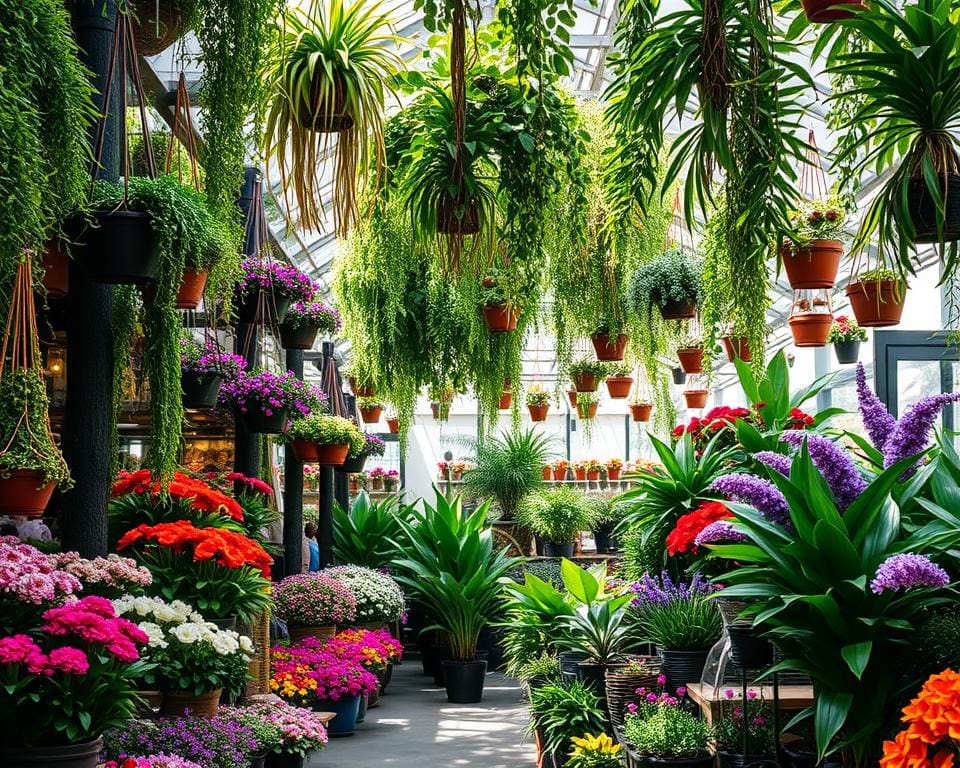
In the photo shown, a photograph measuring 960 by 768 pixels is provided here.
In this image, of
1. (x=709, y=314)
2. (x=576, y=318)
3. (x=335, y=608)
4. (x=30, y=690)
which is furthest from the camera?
(x=335, y=608)

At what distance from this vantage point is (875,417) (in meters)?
2.84

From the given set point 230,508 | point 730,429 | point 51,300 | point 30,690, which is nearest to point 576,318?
point 730,429

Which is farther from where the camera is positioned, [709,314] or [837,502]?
[709,314]

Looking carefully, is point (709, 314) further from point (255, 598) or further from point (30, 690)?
point (30, 690)

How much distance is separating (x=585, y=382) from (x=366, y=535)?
2553 mm

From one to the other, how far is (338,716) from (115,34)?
16.4ft

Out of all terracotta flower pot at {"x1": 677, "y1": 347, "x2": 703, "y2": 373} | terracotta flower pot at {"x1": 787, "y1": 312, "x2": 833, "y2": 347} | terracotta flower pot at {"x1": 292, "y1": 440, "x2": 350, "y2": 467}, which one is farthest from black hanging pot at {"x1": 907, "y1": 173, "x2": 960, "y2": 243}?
terracotta flower pot at {"x1": 677, "y1": 347, "x2": 703, "y2": 373}

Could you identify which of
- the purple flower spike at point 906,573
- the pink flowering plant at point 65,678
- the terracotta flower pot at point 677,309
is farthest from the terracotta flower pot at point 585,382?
the purple flower spike at point 906,573

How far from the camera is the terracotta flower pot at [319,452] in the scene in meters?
7.68

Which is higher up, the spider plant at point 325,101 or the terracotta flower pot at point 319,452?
the spider plant at point 325,101

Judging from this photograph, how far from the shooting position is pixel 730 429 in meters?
4.34

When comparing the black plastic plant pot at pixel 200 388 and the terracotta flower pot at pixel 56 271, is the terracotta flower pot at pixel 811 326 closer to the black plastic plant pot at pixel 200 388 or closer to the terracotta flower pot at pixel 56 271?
the black plastic plant pot at pixel 200 388

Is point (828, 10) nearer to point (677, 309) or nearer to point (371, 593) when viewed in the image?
point (677, 309)

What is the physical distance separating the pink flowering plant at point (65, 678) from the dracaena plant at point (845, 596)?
1.56 m
